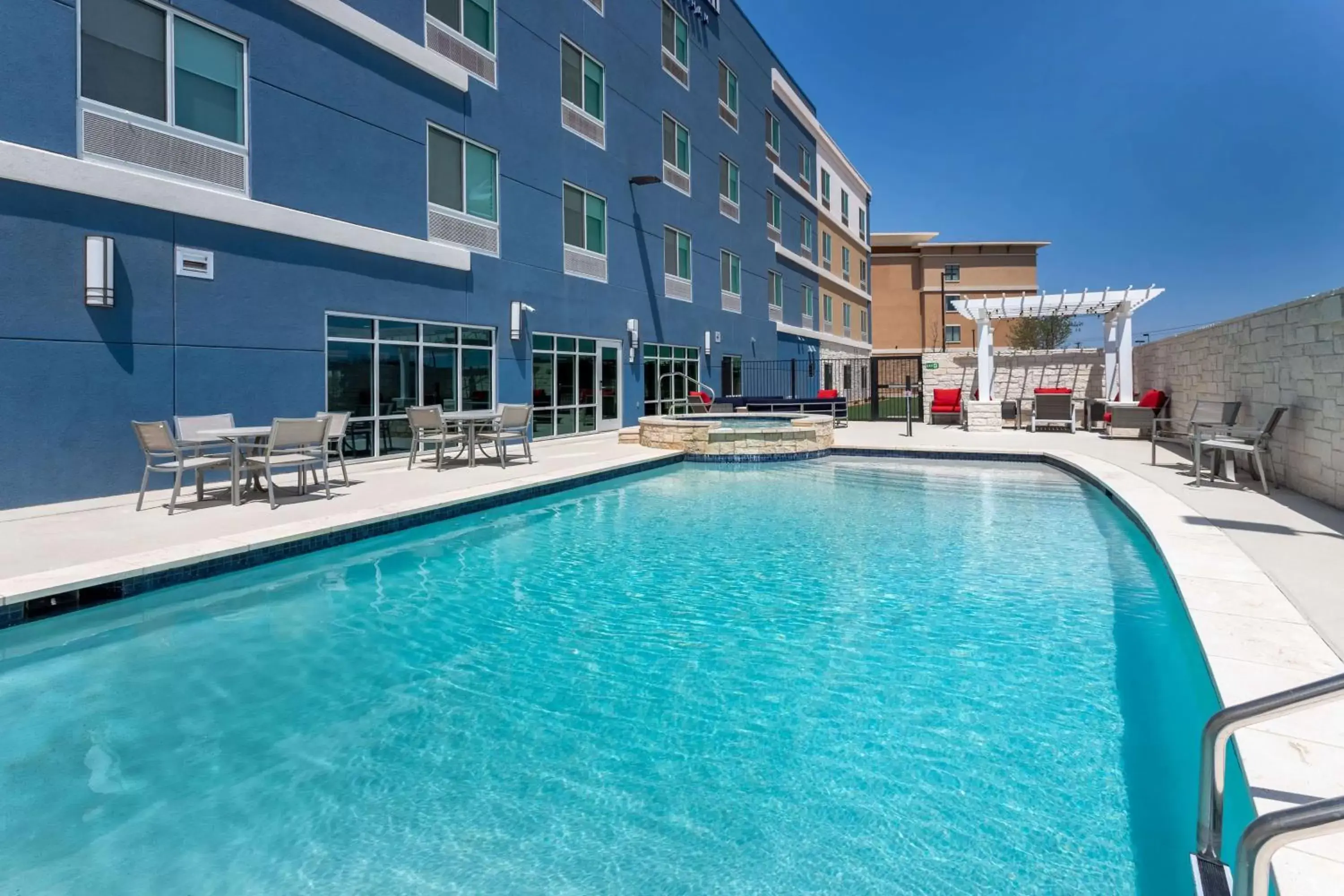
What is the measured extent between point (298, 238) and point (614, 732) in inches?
357

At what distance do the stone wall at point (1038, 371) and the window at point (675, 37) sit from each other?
11059mm

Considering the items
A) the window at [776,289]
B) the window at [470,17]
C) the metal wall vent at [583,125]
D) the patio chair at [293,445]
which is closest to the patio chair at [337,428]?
the patio chair at [293,445]

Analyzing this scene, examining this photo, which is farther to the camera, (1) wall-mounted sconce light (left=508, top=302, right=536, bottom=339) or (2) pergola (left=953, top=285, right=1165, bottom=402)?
(2) pergola (left=953, top=285, right=1165, bottom=402)

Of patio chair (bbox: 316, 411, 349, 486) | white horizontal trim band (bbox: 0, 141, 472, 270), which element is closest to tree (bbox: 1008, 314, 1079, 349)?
white horizontal trim band (bbox: 0, 141, 472, 270)

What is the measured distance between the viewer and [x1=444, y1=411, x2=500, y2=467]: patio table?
10703 mm

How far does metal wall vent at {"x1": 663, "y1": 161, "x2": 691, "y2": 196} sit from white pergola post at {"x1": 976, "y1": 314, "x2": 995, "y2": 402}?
8683 millimetres

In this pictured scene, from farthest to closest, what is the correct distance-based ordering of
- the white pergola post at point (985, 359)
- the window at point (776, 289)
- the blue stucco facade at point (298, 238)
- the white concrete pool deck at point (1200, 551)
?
the window at point (776, 289), the white pergola post at point (985, 359), the blue stucco facade at point (298, 238), the white concrete pool deck at point (1200, 551)

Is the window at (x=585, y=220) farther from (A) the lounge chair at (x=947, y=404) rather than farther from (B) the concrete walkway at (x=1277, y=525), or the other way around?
(A) the lounge chair at (x=947, y=404)

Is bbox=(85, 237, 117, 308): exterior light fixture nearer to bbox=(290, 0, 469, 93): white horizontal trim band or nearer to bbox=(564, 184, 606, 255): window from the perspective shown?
bbox=(290, 0, 469, 93): white horizontal trim band

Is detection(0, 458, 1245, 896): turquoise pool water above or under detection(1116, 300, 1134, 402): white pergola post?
under

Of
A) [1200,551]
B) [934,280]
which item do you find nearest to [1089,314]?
[1200,551]

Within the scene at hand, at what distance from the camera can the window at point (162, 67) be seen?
7.80m

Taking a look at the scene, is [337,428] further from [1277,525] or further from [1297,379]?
[1297,379]

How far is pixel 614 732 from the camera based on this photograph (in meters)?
3.31
